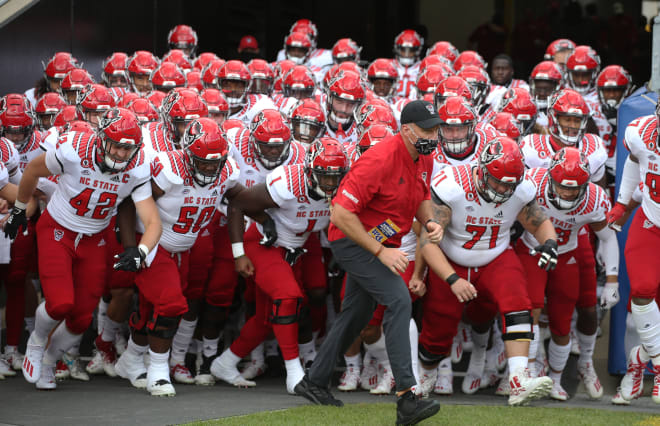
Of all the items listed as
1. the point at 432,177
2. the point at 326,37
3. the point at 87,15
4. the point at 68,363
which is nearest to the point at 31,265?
the point at 68,363

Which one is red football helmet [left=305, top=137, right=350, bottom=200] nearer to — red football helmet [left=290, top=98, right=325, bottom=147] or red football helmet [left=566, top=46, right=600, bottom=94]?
red football helmet [left=290, top=98, right=325, bottom=147]

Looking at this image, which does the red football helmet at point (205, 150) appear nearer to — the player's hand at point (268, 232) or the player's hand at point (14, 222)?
the player's hand at point (268, 232)

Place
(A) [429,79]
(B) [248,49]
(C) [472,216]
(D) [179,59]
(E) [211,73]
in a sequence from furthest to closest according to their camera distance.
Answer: (B) [248,49] < (D) [179,59] < (E) [211,73] < (A) [429,79] < (C) [472,216]

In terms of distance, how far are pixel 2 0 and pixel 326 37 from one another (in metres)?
8.38

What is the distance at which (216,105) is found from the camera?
26.8 ft

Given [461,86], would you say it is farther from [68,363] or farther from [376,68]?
[68,363]

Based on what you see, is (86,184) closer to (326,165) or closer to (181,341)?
(181,341)

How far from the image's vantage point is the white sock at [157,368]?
670cm

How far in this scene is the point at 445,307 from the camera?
21.7 feet

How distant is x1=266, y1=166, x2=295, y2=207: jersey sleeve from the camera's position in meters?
6.90

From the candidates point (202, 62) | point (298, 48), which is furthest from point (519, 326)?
point (298, 48)

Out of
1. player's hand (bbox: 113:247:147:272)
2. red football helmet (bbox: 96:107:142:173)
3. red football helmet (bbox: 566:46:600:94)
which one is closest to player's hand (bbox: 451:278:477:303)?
player's hand (bbox: 113:247:147:272)

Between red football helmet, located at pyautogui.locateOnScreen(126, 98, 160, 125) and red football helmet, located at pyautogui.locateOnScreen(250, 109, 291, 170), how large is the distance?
1.04m

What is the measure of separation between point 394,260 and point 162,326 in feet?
6.16
